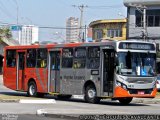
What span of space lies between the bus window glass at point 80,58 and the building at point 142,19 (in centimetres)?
4092

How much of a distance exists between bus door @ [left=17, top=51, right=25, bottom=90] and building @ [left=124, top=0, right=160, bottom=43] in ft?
123

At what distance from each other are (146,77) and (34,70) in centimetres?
794

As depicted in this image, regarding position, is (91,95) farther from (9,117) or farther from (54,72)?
(9,117)

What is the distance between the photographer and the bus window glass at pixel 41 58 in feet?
99.7

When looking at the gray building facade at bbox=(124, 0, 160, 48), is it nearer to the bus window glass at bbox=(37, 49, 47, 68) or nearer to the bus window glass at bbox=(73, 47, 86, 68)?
the bus window glass at bbox=(37, 49, 47, 68)

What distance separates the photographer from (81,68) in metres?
27.6

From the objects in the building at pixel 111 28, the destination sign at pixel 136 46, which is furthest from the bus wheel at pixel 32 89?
the building at pixel 111 28

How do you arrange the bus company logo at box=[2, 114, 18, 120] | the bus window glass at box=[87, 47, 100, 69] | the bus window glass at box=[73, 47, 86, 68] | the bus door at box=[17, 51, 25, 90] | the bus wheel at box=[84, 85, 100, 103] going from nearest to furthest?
the bus company logo at box=[2, 114, 18, 120] → the bus window glass at box=[87, 47, 100, 69] → the bus wheel at box=[84, 85, 100, 103] → the bus window glass at box=[73, 47, 86, 68] → the bus door at box=[17, 51, 25, 90]

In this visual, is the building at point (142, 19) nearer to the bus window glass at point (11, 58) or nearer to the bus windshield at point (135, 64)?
the bus window glass at point (11, 58)

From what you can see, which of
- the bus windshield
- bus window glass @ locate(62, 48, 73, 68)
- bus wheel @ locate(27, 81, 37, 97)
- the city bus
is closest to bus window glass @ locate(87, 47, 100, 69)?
the city bus

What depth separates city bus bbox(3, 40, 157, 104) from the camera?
83.8ft

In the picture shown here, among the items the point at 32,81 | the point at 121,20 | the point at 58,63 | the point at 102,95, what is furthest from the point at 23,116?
the point at 121,20

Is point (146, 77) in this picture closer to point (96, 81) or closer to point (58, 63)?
point (96, 81)

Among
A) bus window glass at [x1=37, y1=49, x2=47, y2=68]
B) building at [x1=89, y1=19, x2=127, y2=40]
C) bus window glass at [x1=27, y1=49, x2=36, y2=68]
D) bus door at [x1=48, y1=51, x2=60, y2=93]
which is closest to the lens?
bus door at [x1=48, y1=51, x2=60, y2=93]
